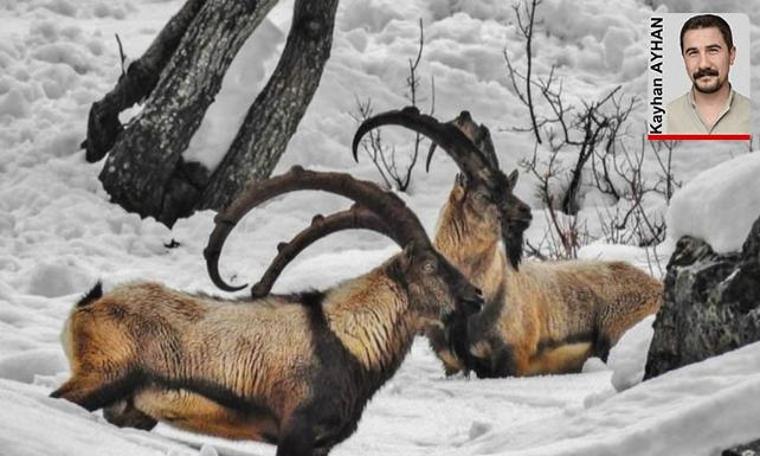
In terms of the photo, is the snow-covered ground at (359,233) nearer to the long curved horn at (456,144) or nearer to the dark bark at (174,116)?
the dark bark at (174,116)

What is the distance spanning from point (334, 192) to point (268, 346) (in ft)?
2.29

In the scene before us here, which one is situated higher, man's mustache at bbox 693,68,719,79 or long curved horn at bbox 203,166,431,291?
man's mustache at bbox 693,68,719,79

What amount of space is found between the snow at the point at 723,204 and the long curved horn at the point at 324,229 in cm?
135

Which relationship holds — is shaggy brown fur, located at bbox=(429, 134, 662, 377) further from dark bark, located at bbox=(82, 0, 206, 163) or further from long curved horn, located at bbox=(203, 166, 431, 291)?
dark bark, located at bbox=(82, 0, 206, 163)

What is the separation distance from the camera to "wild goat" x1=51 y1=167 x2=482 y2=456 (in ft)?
19.3

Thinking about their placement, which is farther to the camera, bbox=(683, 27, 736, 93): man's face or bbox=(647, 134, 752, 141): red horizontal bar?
bbox=(647, 134, 752, 141): red horizontal bar

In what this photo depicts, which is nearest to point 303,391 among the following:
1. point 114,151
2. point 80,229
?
point 80,229

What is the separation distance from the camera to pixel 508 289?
871 cm

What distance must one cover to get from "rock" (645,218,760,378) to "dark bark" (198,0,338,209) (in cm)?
824

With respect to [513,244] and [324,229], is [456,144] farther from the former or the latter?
[324,229]

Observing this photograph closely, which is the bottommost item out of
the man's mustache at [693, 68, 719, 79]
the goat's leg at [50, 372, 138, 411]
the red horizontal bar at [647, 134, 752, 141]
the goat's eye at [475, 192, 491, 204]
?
the goat's leg at [50, 372, 138, 411]

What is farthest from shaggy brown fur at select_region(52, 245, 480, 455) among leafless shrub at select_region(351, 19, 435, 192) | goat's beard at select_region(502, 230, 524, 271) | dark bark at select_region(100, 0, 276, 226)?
leafless shrub at select_region(351, 19, 435, 192)

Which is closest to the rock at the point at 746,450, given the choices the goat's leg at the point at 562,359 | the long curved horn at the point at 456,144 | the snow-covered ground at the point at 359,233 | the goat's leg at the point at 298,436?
the snow-covered ground at the point at 359,233

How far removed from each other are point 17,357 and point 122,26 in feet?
35.7
